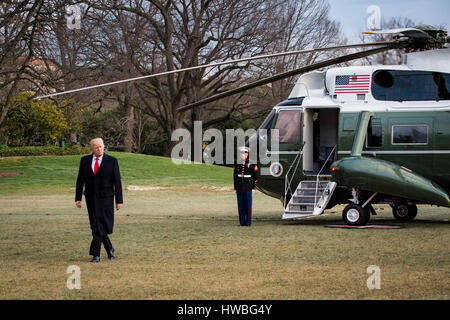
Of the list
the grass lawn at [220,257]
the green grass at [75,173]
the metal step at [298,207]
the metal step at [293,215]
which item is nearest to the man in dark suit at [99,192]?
the grass lawn at [220,257]

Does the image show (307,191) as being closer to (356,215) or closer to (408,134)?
(356,215)

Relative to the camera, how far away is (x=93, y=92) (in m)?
46.4

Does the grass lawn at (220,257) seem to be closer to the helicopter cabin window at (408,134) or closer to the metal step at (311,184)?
the metal step at (311,184)

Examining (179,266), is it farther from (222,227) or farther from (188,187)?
(188,187)

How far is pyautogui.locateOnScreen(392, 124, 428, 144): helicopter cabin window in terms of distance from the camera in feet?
52.9

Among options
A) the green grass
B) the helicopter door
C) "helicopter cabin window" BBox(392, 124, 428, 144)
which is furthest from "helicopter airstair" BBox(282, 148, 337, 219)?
the green grass

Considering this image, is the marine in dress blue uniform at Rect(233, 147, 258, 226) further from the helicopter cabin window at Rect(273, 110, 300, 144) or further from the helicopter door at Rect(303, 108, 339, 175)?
the helicopter door at Rect(303, 108, 339, 175)

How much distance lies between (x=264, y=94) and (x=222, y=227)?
1412 inches

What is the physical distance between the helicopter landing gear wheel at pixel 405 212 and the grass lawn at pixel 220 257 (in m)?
0.48

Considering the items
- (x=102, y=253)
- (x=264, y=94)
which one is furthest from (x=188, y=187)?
(x=102, y=253)

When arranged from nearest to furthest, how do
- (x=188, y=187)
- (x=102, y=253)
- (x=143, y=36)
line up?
1. (x=102, y=253)
2. (x=188, y=187)
3. (x=143, y=36)

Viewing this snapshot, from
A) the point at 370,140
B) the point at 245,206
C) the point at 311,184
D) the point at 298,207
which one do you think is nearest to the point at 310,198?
the point at 298,207

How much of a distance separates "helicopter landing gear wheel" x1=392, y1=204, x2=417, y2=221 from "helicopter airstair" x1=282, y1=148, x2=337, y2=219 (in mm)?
2192

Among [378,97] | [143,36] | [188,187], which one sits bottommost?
[188,187]
